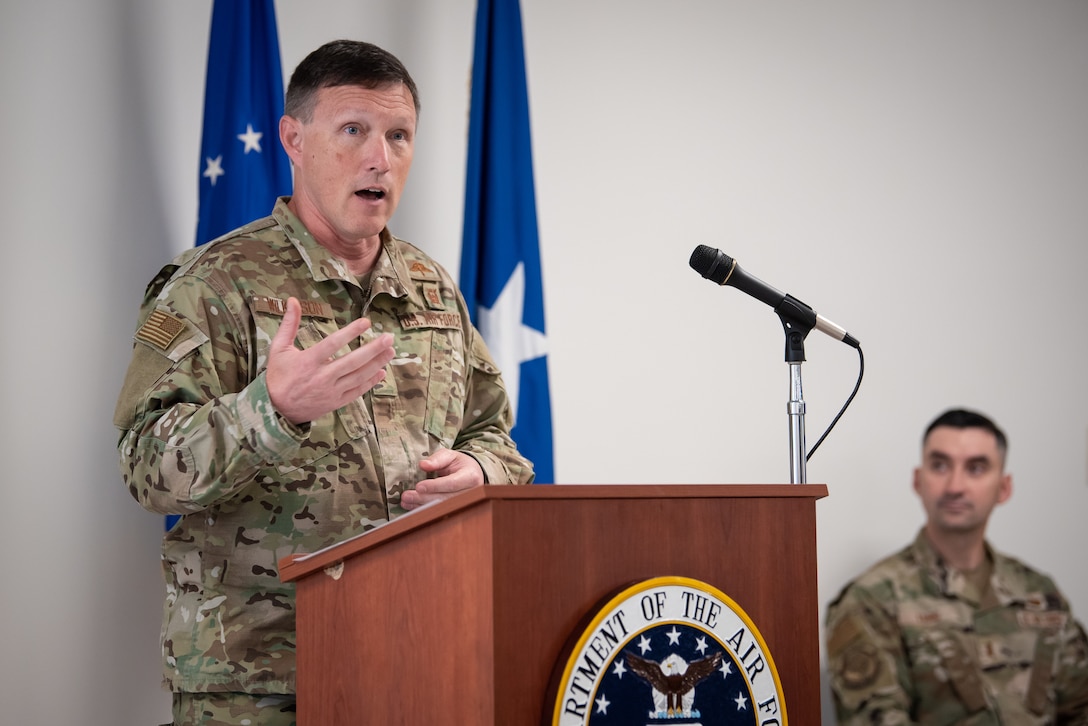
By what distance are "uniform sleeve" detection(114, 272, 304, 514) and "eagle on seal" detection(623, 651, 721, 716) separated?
573 millimetres

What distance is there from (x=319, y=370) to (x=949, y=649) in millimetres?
2743

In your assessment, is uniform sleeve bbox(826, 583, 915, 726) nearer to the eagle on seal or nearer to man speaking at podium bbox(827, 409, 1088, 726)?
man speaking at podium bbox(827, 409, 1088, 726)

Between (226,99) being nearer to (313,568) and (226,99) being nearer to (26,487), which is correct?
(26,487)

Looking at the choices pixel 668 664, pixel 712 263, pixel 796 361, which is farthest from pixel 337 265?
pixel 668 664

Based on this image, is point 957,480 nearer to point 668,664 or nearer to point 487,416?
point 487,416

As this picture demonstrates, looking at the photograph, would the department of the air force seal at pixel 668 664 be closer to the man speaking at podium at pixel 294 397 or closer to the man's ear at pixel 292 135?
the man speaking at podium at pixel 294 397

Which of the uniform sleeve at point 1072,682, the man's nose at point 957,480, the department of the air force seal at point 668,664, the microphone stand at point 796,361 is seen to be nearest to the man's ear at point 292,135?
the microphone stand at point 796,361

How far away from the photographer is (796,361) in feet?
5.43

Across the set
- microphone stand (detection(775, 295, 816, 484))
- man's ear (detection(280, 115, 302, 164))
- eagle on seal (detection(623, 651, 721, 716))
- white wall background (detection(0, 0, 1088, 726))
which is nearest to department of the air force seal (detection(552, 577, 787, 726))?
eagle on seal (detection(623, 651, 721, 716))

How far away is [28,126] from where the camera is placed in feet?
7.13

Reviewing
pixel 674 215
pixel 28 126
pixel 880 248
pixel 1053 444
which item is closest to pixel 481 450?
pixel 28 126

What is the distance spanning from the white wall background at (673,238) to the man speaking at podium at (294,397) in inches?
22.6

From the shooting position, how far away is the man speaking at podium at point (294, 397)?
4.81 ft

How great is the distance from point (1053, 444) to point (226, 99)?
3.05m
